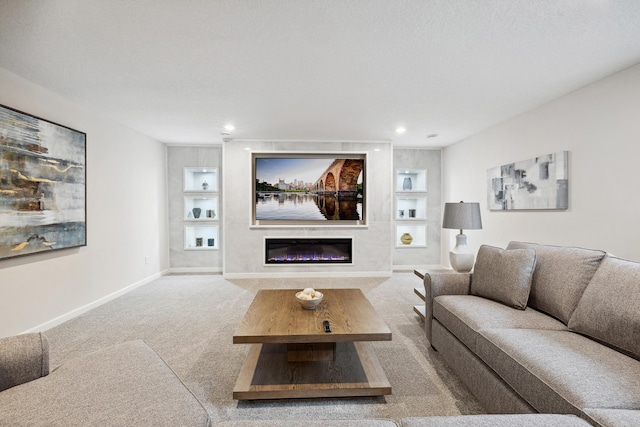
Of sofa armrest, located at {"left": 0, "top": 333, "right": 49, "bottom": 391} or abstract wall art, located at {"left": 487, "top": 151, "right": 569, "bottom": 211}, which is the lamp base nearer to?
abstract wall art, located at {"left": 487, "top": 151, "right": 569, "bottom": 211}

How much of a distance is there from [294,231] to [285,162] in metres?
1.23

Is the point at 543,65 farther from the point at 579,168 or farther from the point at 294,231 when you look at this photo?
the point at 294,231

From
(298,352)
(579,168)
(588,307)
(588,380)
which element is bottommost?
(298,352)

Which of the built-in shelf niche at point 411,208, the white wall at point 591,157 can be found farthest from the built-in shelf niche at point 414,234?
the white wall at point 591,157

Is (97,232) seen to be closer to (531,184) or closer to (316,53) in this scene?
(316,53)

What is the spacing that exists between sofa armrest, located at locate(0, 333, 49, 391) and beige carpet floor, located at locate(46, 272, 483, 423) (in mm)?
899

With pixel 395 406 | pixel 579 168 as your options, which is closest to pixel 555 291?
pixel 395 406

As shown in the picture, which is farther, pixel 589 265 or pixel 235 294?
pixel 235 294

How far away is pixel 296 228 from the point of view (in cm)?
506

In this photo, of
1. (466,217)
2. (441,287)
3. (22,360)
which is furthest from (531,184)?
(22,360)

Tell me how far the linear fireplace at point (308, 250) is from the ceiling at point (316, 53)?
2.31 metres

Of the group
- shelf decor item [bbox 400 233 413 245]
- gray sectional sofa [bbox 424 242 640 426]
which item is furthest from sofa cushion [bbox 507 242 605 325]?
shelf decor item [bbox 400 233 413 245]

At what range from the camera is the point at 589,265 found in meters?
1.84

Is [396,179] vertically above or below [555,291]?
above
